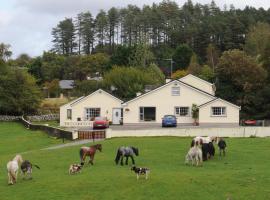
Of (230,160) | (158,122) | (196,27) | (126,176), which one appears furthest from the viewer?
(196,27)

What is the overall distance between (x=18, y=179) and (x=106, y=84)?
219 feet

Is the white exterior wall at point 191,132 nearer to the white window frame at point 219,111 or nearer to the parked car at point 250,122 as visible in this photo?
the white window frame at point 219,111

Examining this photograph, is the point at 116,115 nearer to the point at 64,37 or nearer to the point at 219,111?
the point at 219,111

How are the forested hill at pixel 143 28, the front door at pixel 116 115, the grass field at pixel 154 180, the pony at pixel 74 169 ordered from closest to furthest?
the grass field at pixel 154 180
the pony at pixel 74 169
the front door at pixel 116 115
the forested hill at pixel 143 28

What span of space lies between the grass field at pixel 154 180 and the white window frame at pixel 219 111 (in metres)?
31.0

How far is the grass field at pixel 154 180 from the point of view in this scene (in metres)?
22.8

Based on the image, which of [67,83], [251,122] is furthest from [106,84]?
[67,83]

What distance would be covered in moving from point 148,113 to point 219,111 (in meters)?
9.13

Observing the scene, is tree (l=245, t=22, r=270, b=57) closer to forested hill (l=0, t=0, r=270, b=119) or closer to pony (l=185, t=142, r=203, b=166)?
forested hill (l=0, t=0, r=270, b=119)

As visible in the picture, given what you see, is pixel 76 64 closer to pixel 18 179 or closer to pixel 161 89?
pixel 161 89

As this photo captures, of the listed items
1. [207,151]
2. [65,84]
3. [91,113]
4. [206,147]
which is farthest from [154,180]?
[65,84]

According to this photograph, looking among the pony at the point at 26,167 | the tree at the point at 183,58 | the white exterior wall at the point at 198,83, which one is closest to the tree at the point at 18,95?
the white exterior wall at the point at 198,83

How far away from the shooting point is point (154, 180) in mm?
24859

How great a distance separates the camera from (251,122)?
73.2 metres
